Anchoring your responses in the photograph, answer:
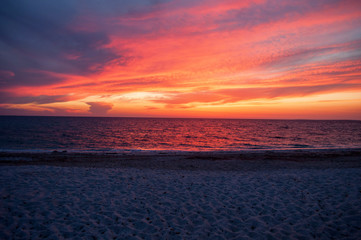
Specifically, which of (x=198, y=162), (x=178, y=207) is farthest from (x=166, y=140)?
(x=178, y=207)

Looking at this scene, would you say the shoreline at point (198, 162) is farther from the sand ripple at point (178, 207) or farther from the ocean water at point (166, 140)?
the ocean water at point (166, 140)

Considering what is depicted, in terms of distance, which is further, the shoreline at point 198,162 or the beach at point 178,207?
the shoreline at point 198,162

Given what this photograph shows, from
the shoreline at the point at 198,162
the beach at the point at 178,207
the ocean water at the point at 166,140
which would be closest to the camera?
the beach at the point at 178,207

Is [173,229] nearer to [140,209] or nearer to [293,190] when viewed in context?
[140,209]

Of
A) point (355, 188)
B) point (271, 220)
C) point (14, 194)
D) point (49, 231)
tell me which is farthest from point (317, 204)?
point (14, 194)

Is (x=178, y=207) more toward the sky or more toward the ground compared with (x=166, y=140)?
more toward the sky

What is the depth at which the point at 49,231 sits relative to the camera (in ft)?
18.8

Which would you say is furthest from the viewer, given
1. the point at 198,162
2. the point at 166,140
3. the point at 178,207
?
the point at 166,140

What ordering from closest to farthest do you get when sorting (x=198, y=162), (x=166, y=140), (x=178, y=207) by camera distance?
(x=178, y=207), (x=198, y=162), (x=166, y=140)

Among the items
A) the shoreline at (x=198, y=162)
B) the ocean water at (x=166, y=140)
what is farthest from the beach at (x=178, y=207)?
the ocean water at (x=166, y=140)

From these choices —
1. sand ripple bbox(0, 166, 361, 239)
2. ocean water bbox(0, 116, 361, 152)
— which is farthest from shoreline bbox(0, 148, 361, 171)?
ocean water bbox(0, 116, 361, 152)

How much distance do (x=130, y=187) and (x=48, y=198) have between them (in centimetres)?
340

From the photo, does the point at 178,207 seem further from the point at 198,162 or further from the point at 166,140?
the point at 166,140

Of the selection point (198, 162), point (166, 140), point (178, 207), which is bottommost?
point (166, 140)
